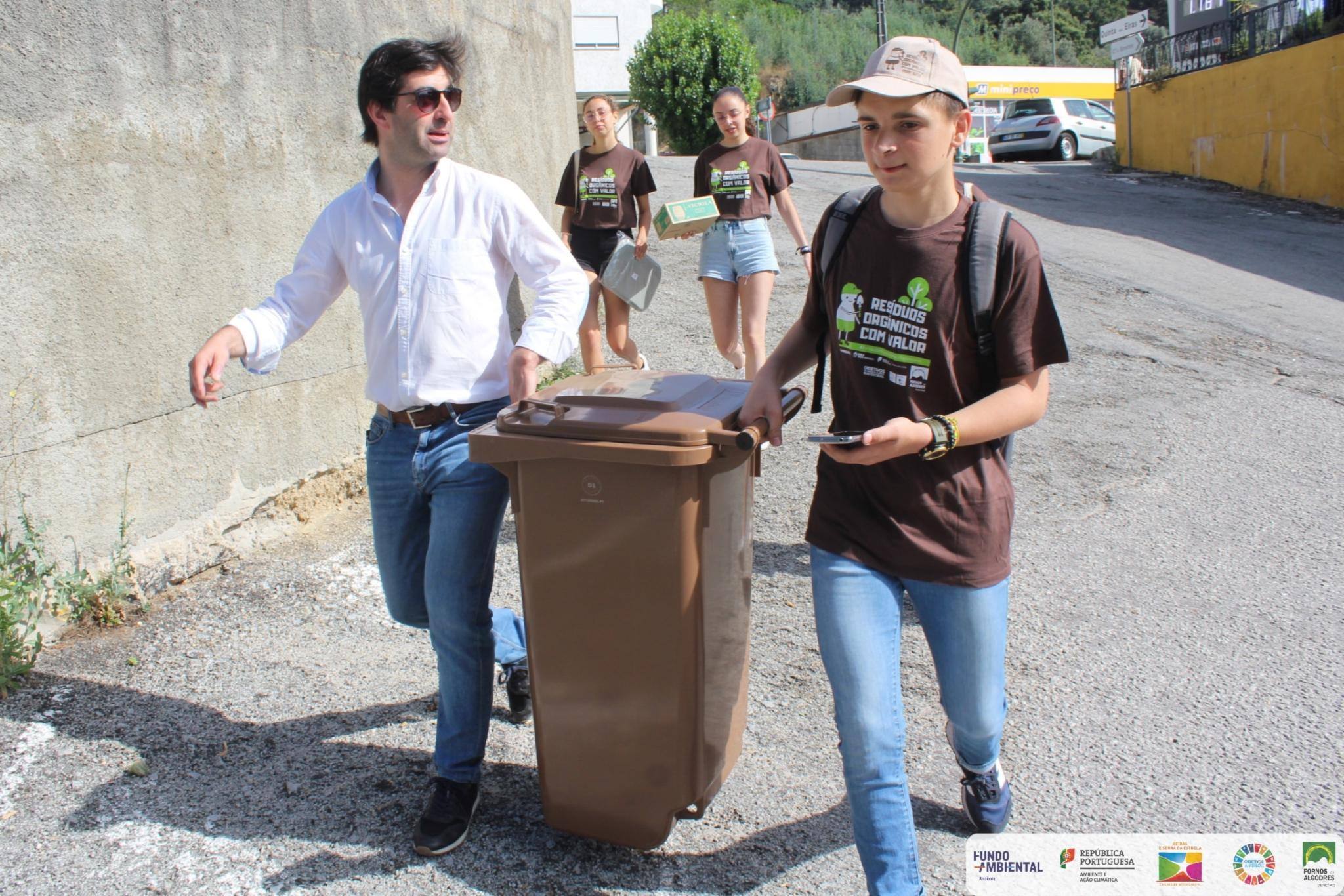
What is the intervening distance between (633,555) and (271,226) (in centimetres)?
291

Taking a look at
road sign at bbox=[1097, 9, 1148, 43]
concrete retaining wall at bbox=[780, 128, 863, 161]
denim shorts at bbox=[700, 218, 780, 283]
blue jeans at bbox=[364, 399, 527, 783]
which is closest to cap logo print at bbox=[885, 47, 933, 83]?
blue jeans at bbox=[364, 399, 527, 783]

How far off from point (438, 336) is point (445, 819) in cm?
120

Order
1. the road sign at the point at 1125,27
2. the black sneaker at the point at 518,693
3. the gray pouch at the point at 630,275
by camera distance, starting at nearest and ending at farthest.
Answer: the black sneaker at the point at 518,693, the gray pouch at the point at 630,275, the road sign at the point at 1125,27

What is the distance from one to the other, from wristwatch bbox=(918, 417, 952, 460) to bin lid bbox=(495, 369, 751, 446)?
1.39ft

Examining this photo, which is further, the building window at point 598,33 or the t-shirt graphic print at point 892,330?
the building window at point 598,33

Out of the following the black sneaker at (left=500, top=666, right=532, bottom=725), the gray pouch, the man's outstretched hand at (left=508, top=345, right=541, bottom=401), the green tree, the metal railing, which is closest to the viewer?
the man's outstretched hand at (left=508, top=345, right=541, bottom=401)

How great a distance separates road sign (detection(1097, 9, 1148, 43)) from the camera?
1756 cm

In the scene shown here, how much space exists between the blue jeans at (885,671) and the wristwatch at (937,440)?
0.97 feet

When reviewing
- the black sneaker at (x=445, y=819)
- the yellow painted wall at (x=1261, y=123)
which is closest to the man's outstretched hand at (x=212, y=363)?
the black sneaker at (x=445, y=819)

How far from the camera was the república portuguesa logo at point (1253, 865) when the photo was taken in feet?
8.32

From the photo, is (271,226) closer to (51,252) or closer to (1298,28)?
(51,252)

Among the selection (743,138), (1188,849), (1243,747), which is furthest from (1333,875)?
(743,138)

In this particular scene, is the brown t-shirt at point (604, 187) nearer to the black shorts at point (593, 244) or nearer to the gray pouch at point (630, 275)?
the black shorts at point (593, 244)

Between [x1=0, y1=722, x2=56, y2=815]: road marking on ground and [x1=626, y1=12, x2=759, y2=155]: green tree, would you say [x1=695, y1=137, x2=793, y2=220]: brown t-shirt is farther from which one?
[x1=626, y1=12, x2=759, y2=155]: green tree
